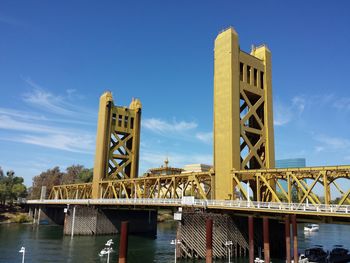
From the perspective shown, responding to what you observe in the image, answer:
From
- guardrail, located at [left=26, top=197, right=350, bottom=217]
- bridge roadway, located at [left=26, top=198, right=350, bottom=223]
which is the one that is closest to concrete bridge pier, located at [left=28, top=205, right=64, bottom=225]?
guardrail, located at [left=26, top=197, right=350, bottom=217]

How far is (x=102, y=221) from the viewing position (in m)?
66.3

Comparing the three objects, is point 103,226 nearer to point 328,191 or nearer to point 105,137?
point 105,137

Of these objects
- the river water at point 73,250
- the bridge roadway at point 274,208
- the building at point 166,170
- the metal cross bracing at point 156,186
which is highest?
the building at point 166,170

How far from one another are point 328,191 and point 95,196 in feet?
184

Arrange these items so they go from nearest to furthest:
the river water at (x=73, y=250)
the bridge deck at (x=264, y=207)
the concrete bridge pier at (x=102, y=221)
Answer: the bridge deck at (x=264, y=207) < the river water at (x=73, y=250) < the concrete bridge pier at (x=102, y=221)

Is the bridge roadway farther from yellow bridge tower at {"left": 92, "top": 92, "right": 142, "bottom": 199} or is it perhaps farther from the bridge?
yellow bridge tower at {"left": 92, "top": 92, "right": 142, "bottom": 199}

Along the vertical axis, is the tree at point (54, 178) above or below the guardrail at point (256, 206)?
above

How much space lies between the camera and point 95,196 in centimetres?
7844

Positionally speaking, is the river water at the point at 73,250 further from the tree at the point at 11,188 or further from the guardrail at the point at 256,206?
the tree at the point at 11,188

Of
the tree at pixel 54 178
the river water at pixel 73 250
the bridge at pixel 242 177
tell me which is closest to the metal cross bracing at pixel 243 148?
the bridge at pixel 242 177

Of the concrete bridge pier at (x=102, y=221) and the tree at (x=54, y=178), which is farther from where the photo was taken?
the tree at (x=54, y=178)

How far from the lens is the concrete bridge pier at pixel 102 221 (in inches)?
2489

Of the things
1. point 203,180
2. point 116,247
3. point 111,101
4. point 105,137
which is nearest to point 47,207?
point 105,137

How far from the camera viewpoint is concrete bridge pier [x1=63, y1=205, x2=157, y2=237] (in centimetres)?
6322
